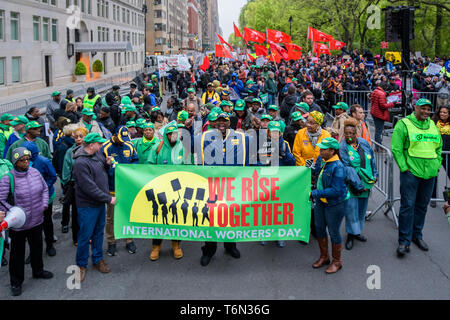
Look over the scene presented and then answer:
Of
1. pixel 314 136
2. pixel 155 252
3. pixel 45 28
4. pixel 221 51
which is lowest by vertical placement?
pixel 155 252

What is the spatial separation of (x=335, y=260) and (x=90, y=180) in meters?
3.27

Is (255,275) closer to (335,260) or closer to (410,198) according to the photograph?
(335,260)

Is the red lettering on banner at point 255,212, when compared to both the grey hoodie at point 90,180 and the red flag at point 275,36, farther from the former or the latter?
the red flag at point 275,36

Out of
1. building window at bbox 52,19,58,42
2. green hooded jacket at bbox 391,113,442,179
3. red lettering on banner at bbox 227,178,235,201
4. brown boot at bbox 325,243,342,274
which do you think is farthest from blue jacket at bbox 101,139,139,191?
building window at bbox 52,19,58,42

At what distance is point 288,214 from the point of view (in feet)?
19.1

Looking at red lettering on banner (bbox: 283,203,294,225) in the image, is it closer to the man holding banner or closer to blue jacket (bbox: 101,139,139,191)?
the man holding banner

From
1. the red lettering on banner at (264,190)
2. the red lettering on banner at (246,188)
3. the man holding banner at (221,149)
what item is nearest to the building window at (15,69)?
the man holding banner at (221,149)

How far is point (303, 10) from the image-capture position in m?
53.9

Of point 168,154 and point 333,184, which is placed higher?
point 168,154

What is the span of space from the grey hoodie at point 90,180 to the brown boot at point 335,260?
292cm

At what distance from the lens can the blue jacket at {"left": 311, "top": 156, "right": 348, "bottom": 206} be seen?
5.42 metres

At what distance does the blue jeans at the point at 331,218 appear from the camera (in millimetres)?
5578

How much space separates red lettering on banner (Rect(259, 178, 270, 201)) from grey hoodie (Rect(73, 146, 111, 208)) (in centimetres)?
194

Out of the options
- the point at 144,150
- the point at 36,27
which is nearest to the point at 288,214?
the point at 144,150
